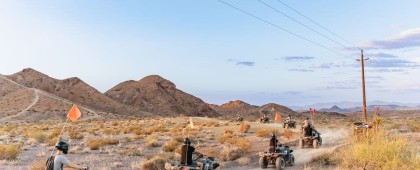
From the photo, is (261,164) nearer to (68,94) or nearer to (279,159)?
(279,159)

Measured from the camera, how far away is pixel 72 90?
135500 mm

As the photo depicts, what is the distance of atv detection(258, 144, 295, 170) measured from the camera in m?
18.8

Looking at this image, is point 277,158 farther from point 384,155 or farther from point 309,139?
point 309,139

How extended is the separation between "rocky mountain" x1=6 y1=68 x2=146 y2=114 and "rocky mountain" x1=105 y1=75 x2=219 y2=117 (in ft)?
22.4

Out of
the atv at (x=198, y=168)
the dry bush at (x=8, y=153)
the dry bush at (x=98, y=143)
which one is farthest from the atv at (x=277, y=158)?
the dry bush at (x=8, y=153)

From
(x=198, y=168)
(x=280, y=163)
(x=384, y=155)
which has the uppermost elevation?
(x=384, y=155)

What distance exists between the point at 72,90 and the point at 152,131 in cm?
10092

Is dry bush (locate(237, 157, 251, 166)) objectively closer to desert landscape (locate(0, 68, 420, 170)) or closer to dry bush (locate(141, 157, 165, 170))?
desert landscape (locate(0, 68, 420, 170))

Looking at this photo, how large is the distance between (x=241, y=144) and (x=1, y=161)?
1239 centimetres

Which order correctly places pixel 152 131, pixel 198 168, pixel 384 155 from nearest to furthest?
pixel 198 168
pixel 384 155
pixel 152 131

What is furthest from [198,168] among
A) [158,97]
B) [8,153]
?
[158,97]

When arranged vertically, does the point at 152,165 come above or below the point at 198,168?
below

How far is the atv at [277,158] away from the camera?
61.8ft

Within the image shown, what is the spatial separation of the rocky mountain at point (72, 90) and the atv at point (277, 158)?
10501 cm
